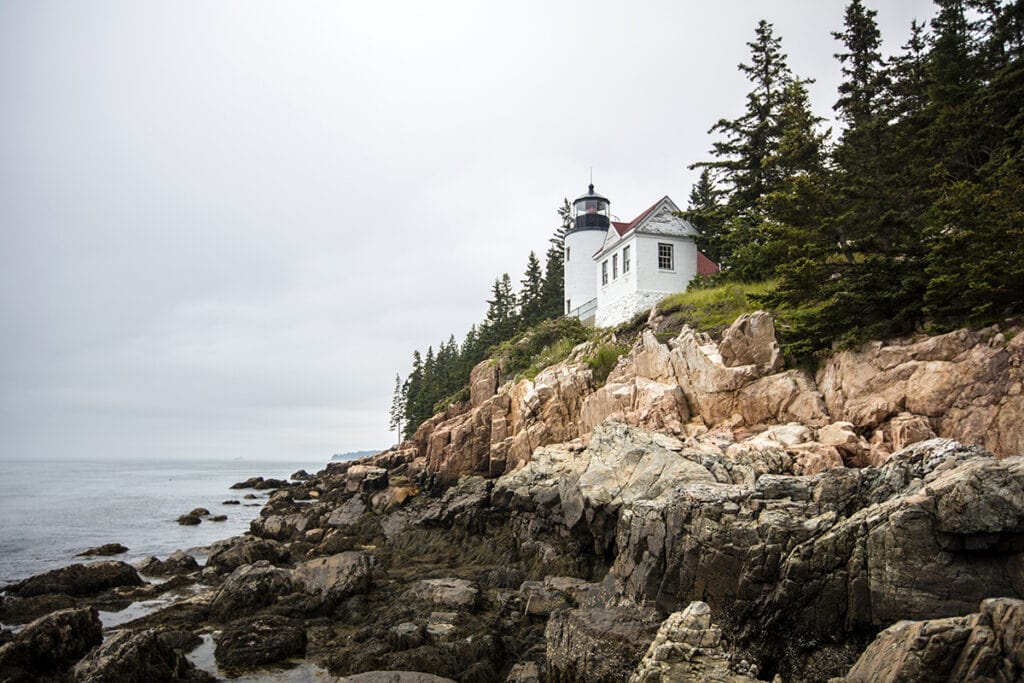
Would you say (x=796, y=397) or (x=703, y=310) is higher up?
(x=703, y=310)

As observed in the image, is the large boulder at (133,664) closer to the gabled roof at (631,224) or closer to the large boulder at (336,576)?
the large boulder at (336,576)

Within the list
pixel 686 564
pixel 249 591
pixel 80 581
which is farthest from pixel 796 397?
pixel 80 581

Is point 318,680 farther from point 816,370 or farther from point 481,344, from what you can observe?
point 481,344

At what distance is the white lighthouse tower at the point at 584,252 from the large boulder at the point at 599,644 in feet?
94.9

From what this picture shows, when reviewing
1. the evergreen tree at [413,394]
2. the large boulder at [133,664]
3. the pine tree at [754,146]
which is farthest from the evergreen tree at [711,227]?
the evergreen tree at [413,394]

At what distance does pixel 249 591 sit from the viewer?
599 inches

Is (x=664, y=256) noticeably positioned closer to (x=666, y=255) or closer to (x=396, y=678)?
(x=666, y=255)

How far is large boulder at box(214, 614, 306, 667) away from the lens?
12.1m

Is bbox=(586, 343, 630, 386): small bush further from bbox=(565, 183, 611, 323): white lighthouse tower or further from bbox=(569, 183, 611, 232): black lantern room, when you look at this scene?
bbox=(569, 183, 611, 232): black lantern room

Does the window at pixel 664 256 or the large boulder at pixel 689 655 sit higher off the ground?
the window at pixel 664 256

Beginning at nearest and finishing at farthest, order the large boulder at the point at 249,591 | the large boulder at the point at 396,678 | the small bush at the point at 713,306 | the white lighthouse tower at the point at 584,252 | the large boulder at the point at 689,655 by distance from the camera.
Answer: the large boulder at the point at 689,655, the large boulder at the point at 396,678, the large boulder at the point at 249,591, the small bush at the point at 713,306, the white lighthouse tower at the point at 584,252

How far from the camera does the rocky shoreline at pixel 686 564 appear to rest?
8289 millimetres

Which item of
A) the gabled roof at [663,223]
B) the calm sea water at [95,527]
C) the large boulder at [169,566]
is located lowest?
the calm sea water at [95,527]

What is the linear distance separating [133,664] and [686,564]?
34.0 feet
